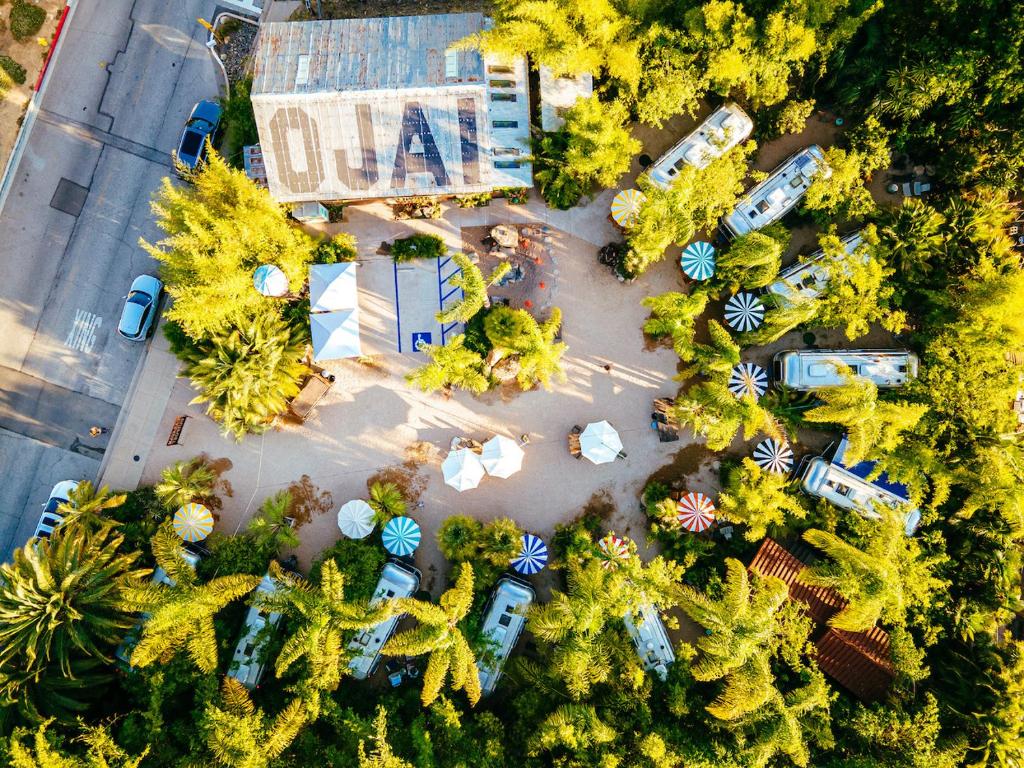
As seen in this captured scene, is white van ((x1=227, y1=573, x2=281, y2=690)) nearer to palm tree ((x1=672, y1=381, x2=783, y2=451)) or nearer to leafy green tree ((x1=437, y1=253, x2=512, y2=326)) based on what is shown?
leafy green tree ((x1=437, y1=253, x2=512, y2=326))

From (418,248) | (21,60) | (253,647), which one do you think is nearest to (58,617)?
(253,647)

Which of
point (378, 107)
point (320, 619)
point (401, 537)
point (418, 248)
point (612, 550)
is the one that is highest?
point (378, 107)

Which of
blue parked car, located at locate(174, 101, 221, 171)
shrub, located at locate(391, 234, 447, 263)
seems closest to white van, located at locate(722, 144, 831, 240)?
shrub, located at locate(391, 234, 447, 263)

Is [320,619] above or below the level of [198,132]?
below

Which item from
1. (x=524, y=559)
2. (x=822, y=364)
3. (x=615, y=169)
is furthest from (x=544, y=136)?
(x=524, y=559)

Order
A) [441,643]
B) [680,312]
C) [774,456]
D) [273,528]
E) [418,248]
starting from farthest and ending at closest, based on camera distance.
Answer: [418,248] < [774,456] < [273,528] < [680,312] < [441,643]

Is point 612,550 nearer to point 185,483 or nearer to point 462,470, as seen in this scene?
point 462,470

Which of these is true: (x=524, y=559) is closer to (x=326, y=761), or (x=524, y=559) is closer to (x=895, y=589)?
(x=326, y=761)
